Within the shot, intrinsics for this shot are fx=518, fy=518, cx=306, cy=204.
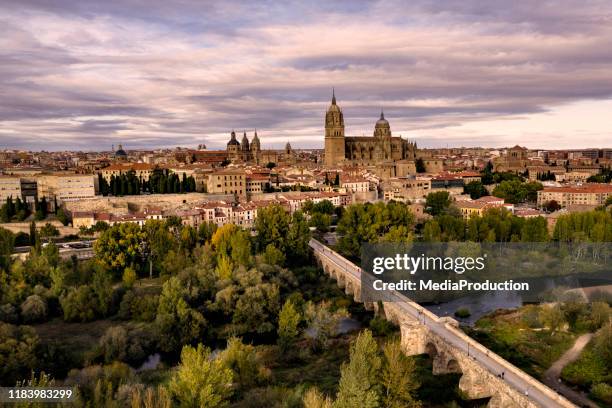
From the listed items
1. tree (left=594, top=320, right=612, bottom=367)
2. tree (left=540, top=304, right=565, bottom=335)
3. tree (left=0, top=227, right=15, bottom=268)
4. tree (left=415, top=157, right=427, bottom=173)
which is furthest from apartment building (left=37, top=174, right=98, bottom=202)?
tree (left=415, top=157, right=427, bottom=173)

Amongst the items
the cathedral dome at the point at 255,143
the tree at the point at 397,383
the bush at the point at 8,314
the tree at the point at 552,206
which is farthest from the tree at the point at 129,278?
the cathedral dome at the point at 255,143

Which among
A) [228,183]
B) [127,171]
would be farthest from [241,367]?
[127,171]

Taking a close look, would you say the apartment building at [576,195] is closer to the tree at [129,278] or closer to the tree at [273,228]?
the tree at [273,228]

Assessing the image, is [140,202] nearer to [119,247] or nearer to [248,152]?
[119,247]

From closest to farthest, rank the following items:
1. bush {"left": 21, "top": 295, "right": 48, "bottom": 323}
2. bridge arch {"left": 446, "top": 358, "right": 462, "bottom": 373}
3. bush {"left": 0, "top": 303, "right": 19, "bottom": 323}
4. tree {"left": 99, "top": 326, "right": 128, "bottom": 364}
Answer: bridge arch {"left": 446, "top": 358, "right": 462, "bottom": 373} → tree {"left": 99, "top": 326, "right": 128, "bottom": 364} → bush {"left": 0, "top": 303, "right": 19, "bottom": 323} → bush {"left": 21, "top": 295, "right": 48, "bottom": 323}

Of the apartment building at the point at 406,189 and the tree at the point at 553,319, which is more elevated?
the apartment building at the point at 406,189

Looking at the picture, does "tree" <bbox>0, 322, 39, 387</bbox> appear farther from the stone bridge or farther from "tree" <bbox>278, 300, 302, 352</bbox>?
the stone bridge
